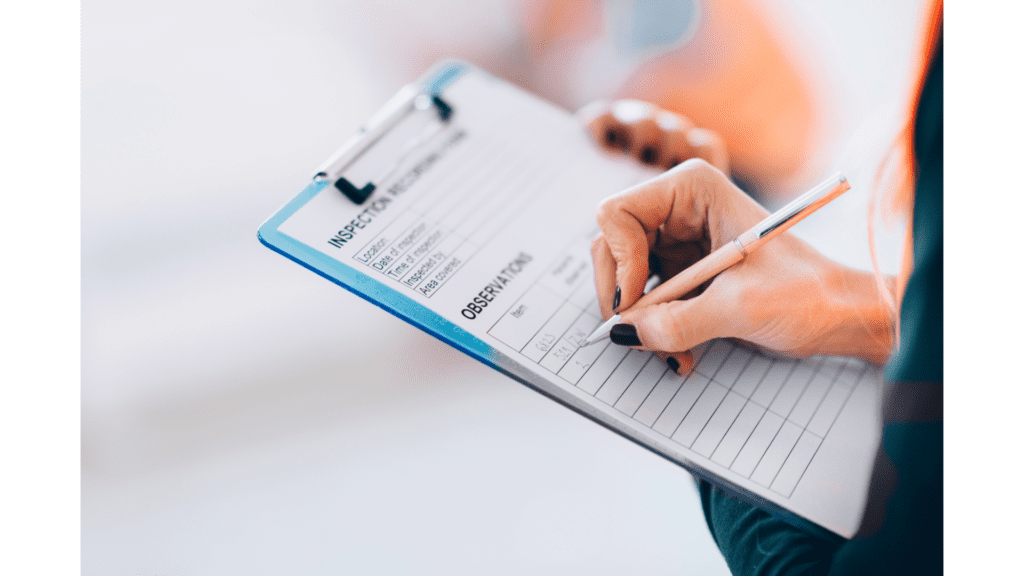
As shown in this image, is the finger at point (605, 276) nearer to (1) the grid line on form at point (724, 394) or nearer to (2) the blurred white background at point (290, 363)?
(1) the grid line on form at point (724, 394)

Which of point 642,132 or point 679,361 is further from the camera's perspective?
point 642,132

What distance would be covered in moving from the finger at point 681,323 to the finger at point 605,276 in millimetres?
40

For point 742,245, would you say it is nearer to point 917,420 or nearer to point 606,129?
point 917,420

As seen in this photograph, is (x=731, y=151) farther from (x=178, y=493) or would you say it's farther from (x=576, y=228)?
→ (x=178, y=493)

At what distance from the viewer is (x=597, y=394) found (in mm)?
461

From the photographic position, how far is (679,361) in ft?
1.59

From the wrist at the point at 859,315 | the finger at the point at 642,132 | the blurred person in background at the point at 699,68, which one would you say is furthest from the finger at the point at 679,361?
the blurred person in background at the point at 699,68

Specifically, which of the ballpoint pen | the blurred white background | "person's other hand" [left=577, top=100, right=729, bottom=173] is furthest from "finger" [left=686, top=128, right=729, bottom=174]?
the ballpoint pen

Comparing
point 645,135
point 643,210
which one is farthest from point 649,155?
point 643,210

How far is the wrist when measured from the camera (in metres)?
0.49

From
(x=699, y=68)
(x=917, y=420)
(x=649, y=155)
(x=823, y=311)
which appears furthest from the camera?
(x=699, y=68)

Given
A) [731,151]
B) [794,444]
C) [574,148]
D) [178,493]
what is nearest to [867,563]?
[794,444]

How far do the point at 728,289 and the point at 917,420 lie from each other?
0.16 metres

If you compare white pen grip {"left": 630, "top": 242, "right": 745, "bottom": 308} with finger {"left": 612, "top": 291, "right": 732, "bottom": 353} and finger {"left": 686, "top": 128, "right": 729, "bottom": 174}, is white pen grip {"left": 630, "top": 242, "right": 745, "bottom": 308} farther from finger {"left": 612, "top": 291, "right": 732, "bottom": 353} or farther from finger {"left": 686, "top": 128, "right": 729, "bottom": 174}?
finger {"left": 686, "top": 128, "right": 729, "bottom": 174}
